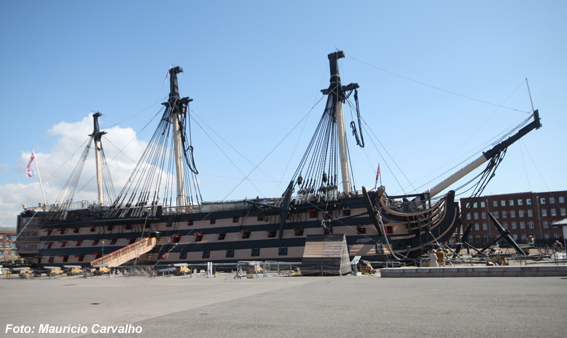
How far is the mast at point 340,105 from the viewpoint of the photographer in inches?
1398

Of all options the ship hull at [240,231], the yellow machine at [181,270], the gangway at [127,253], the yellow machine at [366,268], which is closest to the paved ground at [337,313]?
the yellow machine at [366,268]

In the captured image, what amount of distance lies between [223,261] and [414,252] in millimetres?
16499

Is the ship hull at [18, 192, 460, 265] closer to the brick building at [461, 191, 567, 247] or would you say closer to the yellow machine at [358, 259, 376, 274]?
the yellow machine at [358, 259, 376, 274]

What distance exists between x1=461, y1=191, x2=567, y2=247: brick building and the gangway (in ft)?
182

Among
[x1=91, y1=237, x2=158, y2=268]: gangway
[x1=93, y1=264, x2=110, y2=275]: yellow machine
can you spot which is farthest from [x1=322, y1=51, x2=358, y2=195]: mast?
[x1=93, y1=264, x2=110, y2=275]: yellow machine

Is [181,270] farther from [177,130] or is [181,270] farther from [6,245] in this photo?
[6,245]

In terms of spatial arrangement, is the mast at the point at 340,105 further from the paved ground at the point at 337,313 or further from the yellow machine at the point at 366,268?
the paved ground at the point at 337,313

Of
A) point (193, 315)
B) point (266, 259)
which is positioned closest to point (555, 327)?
point (193, 315)

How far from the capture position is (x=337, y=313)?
31.8ft

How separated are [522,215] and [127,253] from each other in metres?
71.6

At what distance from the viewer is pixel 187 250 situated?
36.6m

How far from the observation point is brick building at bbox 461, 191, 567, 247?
231 ft

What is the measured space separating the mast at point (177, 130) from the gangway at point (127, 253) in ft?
17.7

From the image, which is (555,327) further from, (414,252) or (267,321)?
(414,252)
